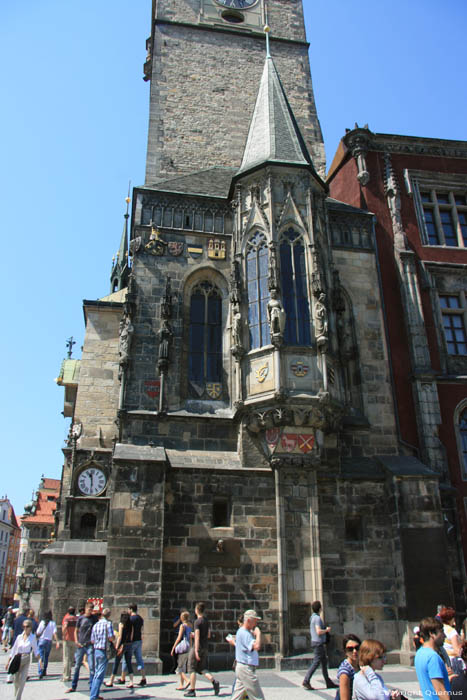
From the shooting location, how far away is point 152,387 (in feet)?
45.4

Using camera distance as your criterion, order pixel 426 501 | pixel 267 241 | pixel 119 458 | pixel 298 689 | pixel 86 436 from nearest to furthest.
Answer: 1. pixel 298 689
2. pixel 119 458
3. pixel 426 501
4. pixel 267 241
5. pixel 86 436

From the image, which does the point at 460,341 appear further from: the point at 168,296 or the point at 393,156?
the point at 168,296

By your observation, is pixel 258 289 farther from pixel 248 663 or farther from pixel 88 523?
pixel 88 523

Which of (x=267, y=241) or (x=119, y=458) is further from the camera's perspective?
(x=267, y=241)

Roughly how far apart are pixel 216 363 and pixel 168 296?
2072 millimetres

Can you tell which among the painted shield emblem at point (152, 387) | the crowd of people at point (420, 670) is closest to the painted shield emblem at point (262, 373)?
the painted shield emblem at point (152, 387)

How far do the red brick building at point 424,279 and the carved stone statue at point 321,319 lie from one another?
3534 mm

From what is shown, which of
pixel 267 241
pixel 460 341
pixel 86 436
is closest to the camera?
pixel 267 241

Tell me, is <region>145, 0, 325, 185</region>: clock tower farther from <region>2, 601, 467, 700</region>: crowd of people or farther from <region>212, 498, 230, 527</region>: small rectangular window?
<region>2, 601, 467, 700</region>: crowd of people

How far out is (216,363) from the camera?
14648 mm

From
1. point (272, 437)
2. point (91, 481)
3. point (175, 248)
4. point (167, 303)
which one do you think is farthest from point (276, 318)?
point (91, 481)

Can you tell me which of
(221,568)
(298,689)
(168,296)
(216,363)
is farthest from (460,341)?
(298,689)

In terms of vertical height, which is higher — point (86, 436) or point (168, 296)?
point (168, 296)

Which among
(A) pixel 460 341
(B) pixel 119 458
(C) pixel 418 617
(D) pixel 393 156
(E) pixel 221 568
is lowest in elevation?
(C) pixel 418 617
